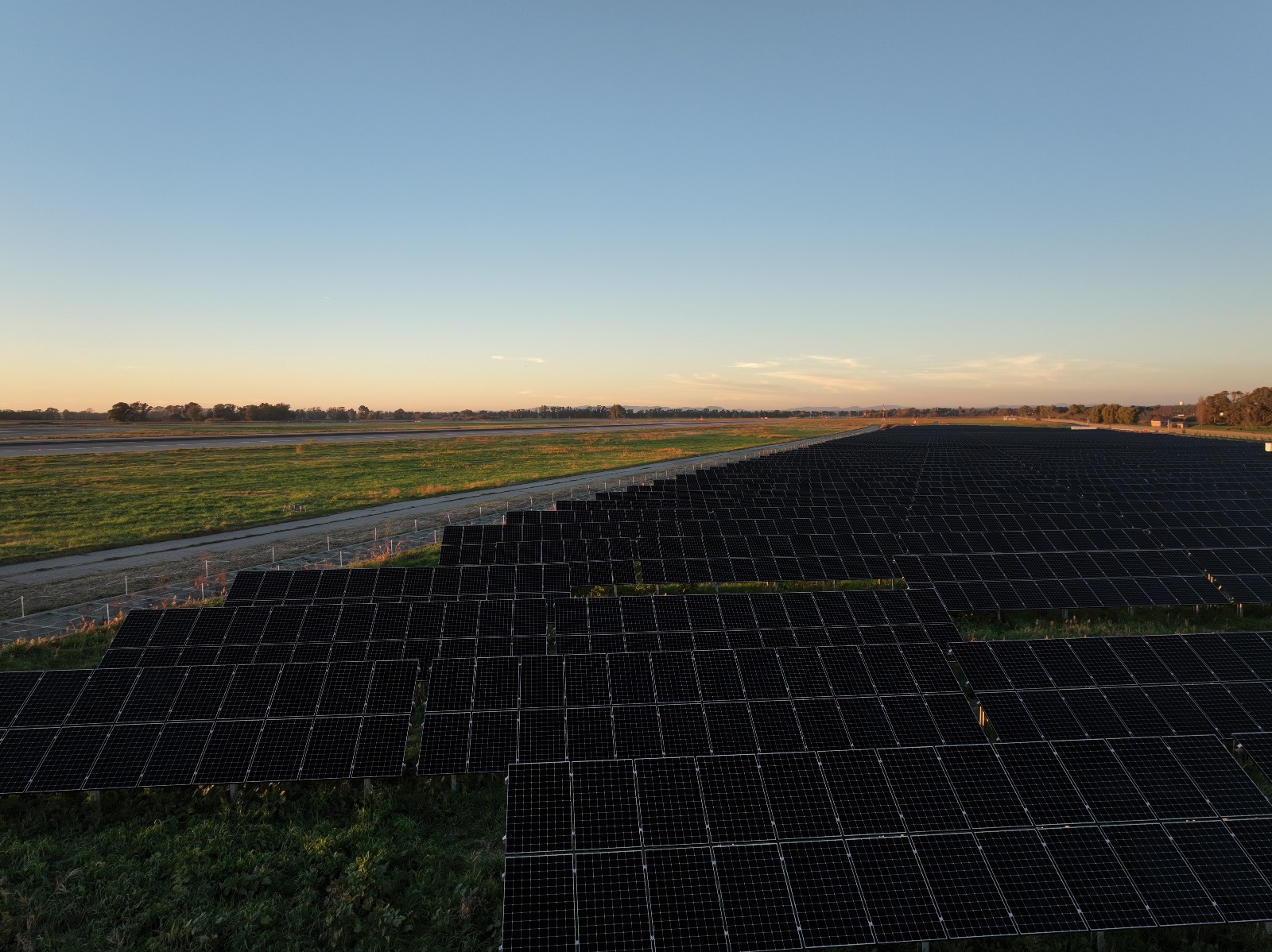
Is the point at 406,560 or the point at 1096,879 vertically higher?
the point at 1096,879

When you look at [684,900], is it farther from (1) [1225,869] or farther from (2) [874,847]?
(1) [1225,869]

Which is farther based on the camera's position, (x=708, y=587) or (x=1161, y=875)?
(x=708, y=587)

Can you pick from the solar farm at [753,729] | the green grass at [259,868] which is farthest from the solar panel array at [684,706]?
the green grass at [259,868]

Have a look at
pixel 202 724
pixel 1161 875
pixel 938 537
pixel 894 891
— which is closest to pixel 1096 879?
pixel 1161 875

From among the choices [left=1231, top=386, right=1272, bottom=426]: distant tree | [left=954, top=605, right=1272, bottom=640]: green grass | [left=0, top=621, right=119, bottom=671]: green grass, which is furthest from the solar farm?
[left=1231, top=386, right=1272, bottom=426]: distant tree

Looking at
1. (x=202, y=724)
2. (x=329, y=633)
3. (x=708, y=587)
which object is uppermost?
(x=329, y=633)

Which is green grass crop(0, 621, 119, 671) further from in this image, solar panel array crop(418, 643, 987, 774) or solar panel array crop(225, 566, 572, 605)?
solar panel array crop(418, 643, 987, 774)

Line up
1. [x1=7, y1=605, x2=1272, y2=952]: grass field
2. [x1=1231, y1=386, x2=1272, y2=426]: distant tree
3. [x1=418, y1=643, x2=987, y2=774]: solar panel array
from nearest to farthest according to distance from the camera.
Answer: [x1=7, y1=605, x2=1272, y2=952]: grass field < [x1=418, y1=643, x2=987, y2=774]: solar panel array < [x1=1231, y1=386, x2=1272, y2=426]: distant tree
